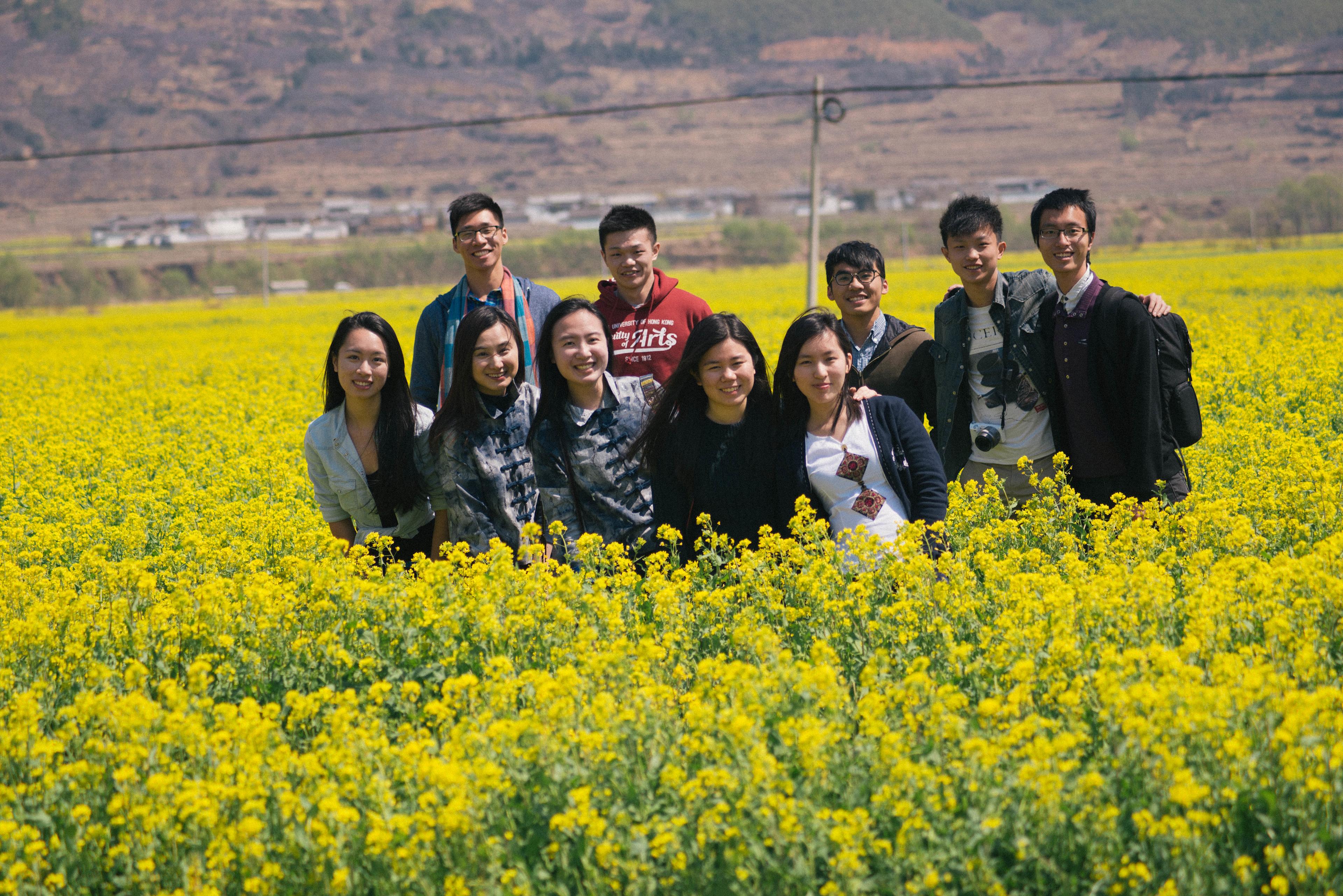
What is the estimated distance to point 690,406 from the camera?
512 centimetres

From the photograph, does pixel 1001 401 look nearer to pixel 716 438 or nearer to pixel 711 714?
pixel 716 438

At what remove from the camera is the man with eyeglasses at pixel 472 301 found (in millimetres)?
5887

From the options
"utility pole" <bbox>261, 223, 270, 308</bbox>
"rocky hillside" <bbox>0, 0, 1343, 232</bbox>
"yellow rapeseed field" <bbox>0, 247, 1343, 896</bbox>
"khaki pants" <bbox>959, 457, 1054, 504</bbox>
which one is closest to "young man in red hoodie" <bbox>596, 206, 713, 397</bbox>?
"yellow rapeseed field" <bbox>0, 247, 1343, 896</bbox>

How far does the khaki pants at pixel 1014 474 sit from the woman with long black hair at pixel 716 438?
51.0 inches

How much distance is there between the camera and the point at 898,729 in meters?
3.59

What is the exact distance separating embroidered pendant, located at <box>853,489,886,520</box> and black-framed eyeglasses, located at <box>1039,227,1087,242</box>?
1521mm

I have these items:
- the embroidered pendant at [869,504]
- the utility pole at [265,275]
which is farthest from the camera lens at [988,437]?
the utility pole at [265,275]

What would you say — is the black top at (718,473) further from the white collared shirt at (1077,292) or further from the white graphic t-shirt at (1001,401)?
the white collared shirt at (1077,292)

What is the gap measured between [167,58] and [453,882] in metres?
196

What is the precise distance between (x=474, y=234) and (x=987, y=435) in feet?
9.11

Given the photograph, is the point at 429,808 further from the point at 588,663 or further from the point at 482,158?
the point at 482,158

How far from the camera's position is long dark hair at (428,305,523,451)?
16.4 ft

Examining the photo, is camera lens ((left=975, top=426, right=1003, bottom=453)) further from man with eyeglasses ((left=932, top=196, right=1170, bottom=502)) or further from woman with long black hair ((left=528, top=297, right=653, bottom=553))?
woman with long black hair ((left=528, top=297, right=653, bottom=553))

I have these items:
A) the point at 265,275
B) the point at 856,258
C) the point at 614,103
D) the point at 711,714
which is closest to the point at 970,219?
the point at 856,258
